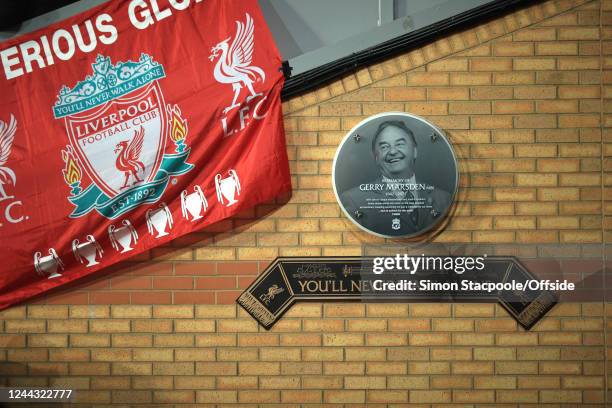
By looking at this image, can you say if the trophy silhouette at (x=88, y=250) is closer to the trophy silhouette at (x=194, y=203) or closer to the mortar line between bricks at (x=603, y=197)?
the trophy silhouette at (x=194, y=203)

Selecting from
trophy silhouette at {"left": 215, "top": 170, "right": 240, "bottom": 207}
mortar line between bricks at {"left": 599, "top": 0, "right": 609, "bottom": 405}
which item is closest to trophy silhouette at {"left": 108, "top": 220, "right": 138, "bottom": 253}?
trophy silhouette at {"left": 215, "top": 170, "right": 240, "bottom": 207}

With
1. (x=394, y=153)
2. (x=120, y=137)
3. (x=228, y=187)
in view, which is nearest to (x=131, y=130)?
(x=120, y=137)

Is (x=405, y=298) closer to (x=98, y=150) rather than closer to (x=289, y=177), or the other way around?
(x=289, y=177)

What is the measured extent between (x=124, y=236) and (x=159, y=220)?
21 centimetres

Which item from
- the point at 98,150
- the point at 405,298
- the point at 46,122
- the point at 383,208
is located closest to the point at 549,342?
the point at 405,298

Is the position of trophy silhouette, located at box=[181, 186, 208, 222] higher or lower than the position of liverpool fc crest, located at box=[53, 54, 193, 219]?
lower

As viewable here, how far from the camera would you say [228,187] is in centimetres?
397

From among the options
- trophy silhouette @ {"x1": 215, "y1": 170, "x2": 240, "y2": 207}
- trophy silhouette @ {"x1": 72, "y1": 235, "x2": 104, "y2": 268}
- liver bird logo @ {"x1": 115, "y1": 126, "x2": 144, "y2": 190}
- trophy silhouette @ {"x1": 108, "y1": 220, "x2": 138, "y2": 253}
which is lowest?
trophy silhouette @ {"x1": 72, "y1": 235, "x2": 104, "y2": 268}

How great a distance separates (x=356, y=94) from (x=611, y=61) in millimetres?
1410

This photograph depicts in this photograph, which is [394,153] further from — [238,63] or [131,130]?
[131,130]

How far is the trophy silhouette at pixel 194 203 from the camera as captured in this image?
399cm

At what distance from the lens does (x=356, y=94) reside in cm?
405

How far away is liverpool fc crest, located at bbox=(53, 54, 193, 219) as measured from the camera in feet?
13.0

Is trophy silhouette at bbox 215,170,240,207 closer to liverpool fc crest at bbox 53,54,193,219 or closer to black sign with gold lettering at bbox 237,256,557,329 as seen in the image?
liverpool fc crest at bbox 53,54,193,219
